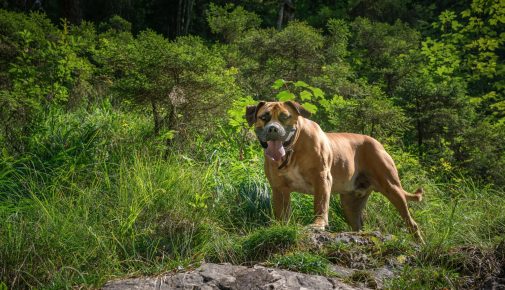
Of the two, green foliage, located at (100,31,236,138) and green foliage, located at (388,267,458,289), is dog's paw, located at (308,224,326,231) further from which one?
green foliage, located at (100,31,236,138)

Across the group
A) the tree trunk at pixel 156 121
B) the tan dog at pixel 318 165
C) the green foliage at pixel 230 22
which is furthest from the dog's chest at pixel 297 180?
the green foliage at pixel 230 22

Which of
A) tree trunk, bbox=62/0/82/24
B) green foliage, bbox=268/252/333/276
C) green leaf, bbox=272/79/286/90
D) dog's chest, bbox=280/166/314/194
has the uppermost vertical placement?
tree trunk, bbox=62/0/82/24

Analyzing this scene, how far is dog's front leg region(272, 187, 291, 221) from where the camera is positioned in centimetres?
587

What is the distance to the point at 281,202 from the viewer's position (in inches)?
233

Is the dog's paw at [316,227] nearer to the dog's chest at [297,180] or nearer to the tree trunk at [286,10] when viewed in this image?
the dog's chest at [297,180]

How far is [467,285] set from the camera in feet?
15.7

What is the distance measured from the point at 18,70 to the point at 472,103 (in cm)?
736

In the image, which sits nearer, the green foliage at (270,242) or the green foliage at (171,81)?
the green foliage at (270,242)

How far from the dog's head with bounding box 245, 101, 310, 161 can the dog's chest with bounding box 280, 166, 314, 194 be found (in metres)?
0.29

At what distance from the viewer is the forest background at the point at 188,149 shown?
5137 millimetres

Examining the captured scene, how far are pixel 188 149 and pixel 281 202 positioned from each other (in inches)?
94.6

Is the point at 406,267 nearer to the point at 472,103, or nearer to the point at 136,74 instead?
the point at 136,74

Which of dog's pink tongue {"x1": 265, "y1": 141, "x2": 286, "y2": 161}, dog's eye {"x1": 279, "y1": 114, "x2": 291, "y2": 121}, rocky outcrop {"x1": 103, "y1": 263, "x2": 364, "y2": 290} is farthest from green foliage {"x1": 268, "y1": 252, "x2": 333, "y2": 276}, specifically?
dog's eye {"x1": 279, "y1": 114, "x2": 291, "y2": 121}

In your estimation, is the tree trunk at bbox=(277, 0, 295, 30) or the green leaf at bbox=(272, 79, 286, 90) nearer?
the green leaf at bbox=(272, 79, 286, 90)
